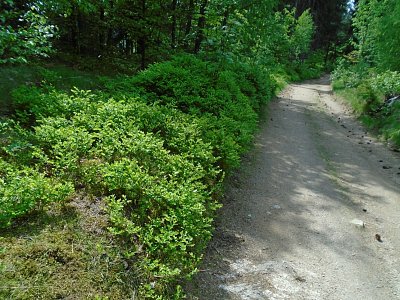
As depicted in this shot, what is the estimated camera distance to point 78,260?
292 centimetres

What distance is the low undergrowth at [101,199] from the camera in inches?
111

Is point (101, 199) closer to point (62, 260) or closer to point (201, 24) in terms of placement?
point (62, 260)

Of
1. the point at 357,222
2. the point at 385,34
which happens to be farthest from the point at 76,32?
the point at 385,34

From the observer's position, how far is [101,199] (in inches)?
145

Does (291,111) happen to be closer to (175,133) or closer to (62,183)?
(175,133)

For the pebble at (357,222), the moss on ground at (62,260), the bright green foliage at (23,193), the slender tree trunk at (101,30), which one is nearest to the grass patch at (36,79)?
the slender tree trunk at (101,30)

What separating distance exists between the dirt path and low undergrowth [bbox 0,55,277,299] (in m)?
0.76

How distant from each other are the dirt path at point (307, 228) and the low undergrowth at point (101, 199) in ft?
2.49

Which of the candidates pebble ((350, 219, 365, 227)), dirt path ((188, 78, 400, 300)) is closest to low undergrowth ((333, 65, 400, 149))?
dirt path ((188, 78, 400, 300))

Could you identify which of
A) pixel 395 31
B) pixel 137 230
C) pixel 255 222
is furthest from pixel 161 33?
pixel 395 31

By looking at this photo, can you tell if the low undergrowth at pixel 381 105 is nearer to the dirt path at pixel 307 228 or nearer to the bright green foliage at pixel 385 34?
the bright green foliage at pixel 385 34

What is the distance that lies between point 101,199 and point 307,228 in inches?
138

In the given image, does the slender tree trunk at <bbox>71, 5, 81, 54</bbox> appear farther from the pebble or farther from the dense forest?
the pebble

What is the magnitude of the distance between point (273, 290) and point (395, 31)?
13.4m
